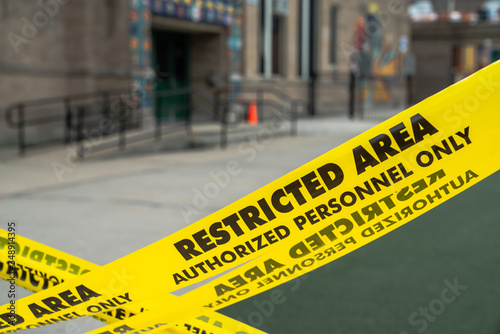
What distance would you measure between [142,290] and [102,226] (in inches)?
161

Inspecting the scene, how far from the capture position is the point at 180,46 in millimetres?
18219

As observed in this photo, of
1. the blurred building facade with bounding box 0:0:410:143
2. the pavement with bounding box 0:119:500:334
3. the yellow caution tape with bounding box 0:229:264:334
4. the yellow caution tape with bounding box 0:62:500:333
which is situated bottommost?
the pavement with bounding box 0:119:500:334

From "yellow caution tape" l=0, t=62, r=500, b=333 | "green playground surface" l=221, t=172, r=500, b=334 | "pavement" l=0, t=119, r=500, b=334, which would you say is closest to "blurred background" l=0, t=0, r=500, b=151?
"pavement" l=0, t=119, r=500, b=334

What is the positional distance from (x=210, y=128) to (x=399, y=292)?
10.7m

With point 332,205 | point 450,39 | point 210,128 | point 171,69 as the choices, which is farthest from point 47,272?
point 450,39

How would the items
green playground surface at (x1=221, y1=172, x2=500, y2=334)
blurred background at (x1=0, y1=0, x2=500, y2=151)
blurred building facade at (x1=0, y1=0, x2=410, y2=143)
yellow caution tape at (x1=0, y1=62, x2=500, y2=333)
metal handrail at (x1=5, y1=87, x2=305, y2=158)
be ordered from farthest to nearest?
blurred building facade at (x1=0, y1=0, x2=410, y2=143), blurred background at (x1=0, y1=0, x2=500, y2=151), metal handrail at (x1=5, y1=87, x2=305, y2=158), green playground surface at (x1=221, y1=172, x2=500, y2=334), yellow caution tape at (x1=0, y1=62, x2=500, y2=333)

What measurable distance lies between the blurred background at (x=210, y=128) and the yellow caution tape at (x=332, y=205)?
59.3 inches

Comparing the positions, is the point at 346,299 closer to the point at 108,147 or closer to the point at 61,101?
the point at 108,147

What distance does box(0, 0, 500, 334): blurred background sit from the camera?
395 cm

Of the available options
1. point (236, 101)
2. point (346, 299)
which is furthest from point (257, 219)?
point (236, 101)

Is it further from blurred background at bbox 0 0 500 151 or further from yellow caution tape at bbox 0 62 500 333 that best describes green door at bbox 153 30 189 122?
yellow caution tape at bbox 0 62 500 333

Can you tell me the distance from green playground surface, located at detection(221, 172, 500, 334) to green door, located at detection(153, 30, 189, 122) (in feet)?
40.4

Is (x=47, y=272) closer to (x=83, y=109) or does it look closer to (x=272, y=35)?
Answer: (x=83, y=109)

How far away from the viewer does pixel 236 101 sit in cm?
1886
